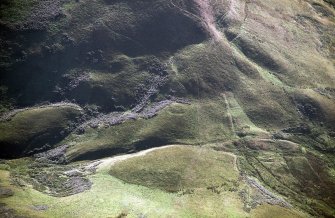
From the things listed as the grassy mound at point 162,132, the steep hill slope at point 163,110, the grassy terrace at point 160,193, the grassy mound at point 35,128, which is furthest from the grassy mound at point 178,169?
the grassy mound at point 35,128

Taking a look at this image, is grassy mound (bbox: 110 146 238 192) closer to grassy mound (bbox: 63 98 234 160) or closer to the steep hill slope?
the steep hill slope

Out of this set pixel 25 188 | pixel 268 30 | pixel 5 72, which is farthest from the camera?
pixel 268 30

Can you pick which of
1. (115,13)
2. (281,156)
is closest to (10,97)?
(115,13)

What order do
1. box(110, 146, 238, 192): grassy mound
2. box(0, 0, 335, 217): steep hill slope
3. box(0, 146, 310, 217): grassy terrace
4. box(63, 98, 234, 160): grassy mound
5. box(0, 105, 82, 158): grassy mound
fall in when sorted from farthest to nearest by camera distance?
1. box(63, 98, 234, 160): grassy mound
2. box(0, 105, 82, 158): grassy mound
3. box(110, 146, 238, 192): grassy mound
4. box(0, 0, 335, 217): steep hill slope
5. box(0, 146, 310, 217): grassy terrace

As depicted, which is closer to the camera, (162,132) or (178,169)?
(178,169)

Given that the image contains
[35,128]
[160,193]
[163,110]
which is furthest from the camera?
[163,110]

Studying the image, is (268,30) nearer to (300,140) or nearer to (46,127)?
(300,140)

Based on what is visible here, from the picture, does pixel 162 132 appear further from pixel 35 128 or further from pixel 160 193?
pixel 35 128

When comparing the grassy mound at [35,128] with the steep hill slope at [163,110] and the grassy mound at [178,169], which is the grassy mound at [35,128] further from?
the grassy mound at [178,169]

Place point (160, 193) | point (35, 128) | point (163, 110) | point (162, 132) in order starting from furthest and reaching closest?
point (163, 110), point (162, 132), point (35, 128), point (160, 193)

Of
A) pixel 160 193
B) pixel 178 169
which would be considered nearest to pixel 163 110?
pixel 178 169

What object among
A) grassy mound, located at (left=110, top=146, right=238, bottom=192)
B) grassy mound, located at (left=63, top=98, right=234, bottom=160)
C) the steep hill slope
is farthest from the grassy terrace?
grassy mound, located at (left=63, top=98, right=234, bottom=160)
